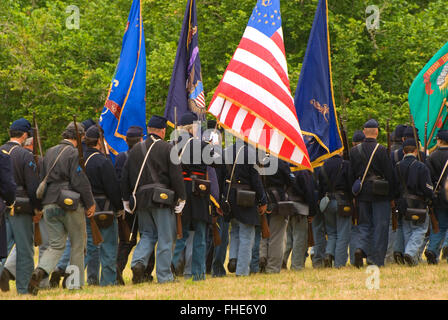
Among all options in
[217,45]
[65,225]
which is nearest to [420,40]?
[217,45]

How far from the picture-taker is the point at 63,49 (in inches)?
981

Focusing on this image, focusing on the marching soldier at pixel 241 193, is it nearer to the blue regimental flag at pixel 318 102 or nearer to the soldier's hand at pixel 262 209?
the soldier's hand at pixel 262 209

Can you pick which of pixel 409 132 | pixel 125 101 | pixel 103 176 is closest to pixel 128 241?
pixel 103 176

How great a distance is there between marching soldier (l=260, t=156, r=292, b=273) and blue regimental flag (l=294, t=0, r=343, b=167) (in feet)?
3.39

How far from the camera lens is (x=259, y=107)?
11875 millimetres

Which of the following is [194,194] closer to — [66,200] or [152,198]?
[152,198]

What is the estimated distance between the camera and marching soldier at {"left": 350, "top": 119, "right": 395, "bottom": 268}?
1237cm

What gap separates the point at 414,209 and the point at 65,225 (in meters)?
5.52

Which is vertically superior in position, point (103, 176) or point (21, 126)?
point (21, 126)

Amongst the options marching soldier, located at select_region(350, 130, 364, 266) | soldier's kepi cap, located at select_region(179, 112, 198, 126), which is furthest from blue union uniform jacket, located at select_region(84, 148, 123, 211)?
marching soldier, located at select_region(350, 130, 364, 266)

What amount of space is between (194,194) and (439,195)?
170 inches

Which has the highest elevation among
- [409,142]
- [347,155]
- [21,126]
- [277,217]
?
[21,126]

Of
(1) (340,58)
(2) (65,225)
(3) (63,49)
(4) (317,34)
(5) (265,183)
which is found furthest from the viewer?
(3) (63,49)

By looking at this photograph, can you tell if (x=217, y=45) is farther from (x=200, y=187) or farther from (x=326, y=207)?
(x=200, y=187)
